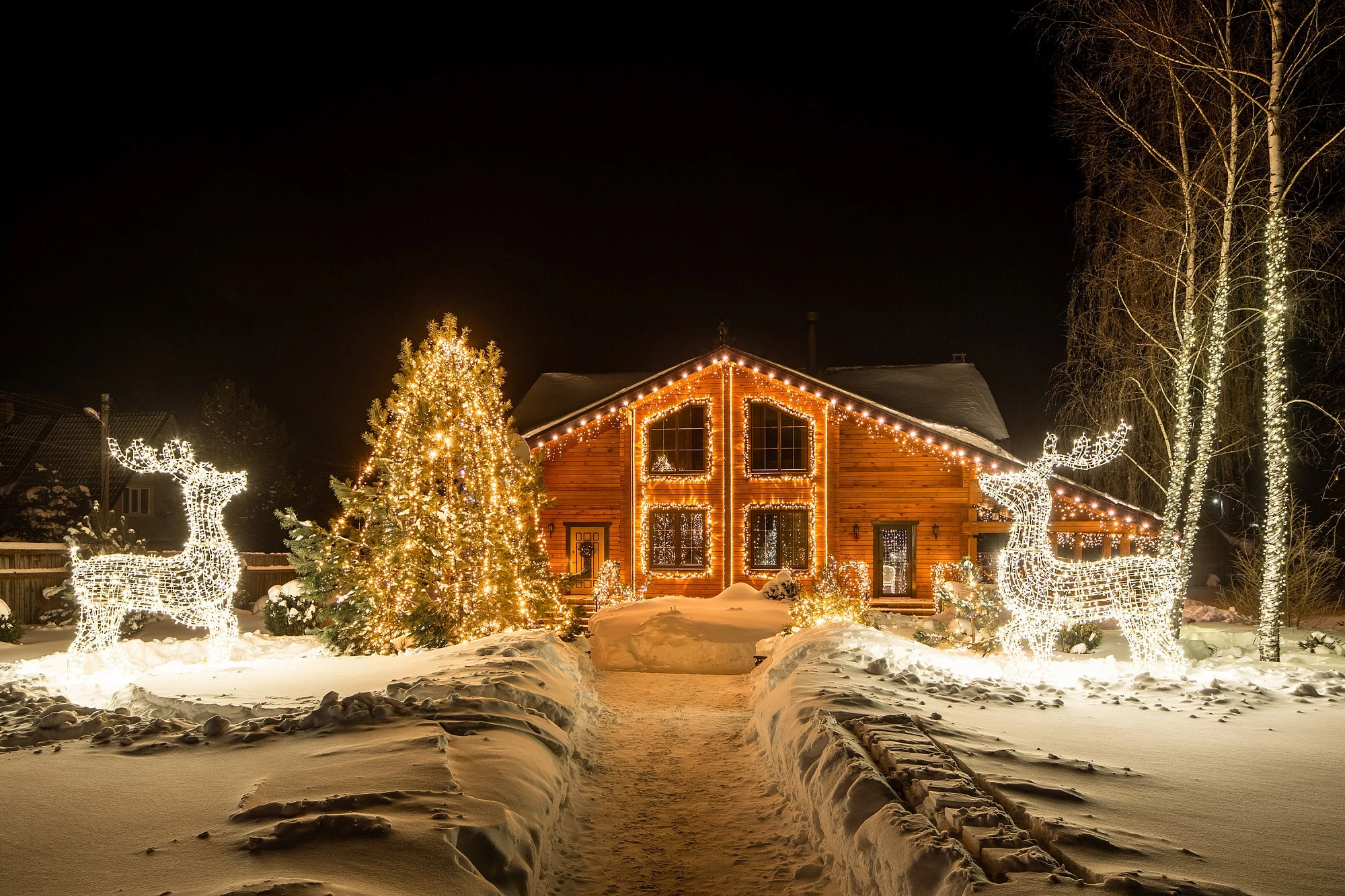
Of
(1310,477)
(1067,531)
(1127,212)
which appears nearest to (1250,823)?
(1127,212)

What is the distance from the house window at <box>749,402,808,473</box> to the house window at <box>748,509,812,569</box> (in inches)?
46.0

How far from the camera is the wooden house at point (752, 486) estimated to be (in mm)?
21547

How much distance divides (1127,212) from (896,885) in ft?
41.1

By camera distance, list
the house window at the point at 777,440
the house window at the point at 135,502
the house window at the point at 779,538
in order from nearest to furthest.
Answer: the house window at the point at 779,538 < the house window at the point at 777,440 < the house window at the point at 135,502

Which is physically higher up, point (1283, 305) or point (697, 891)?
point (1283, 305)

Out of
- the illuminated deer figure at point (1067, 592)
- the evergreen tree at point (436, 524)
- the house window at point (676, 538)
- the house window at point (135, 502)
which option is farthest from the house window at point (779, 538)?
the house window at point (135, 502)

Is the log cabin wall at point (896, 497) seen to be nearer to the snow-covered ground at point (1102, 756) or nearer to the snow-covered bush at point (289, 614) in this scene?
the snow-covered ground at point (1102, 756)

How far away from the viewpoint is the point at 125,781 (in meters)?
5.18

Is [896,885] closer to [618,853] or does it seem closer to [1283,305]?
[618,853]

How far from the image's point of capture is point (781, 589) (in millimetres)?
18391

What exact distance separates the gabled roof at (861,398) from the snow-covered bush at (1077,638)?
5094 mm

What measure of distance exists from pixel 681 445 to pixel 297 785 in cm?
1832

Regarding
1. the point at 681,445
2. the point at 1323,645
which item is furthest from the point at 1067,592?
the point at 681,445

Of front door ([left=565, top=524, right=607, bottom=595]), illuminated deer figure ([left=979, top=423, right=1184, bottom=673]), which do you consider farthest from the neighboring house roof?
illuminated deer figure ([left=979, top=423, right=1184, bottom=673])
